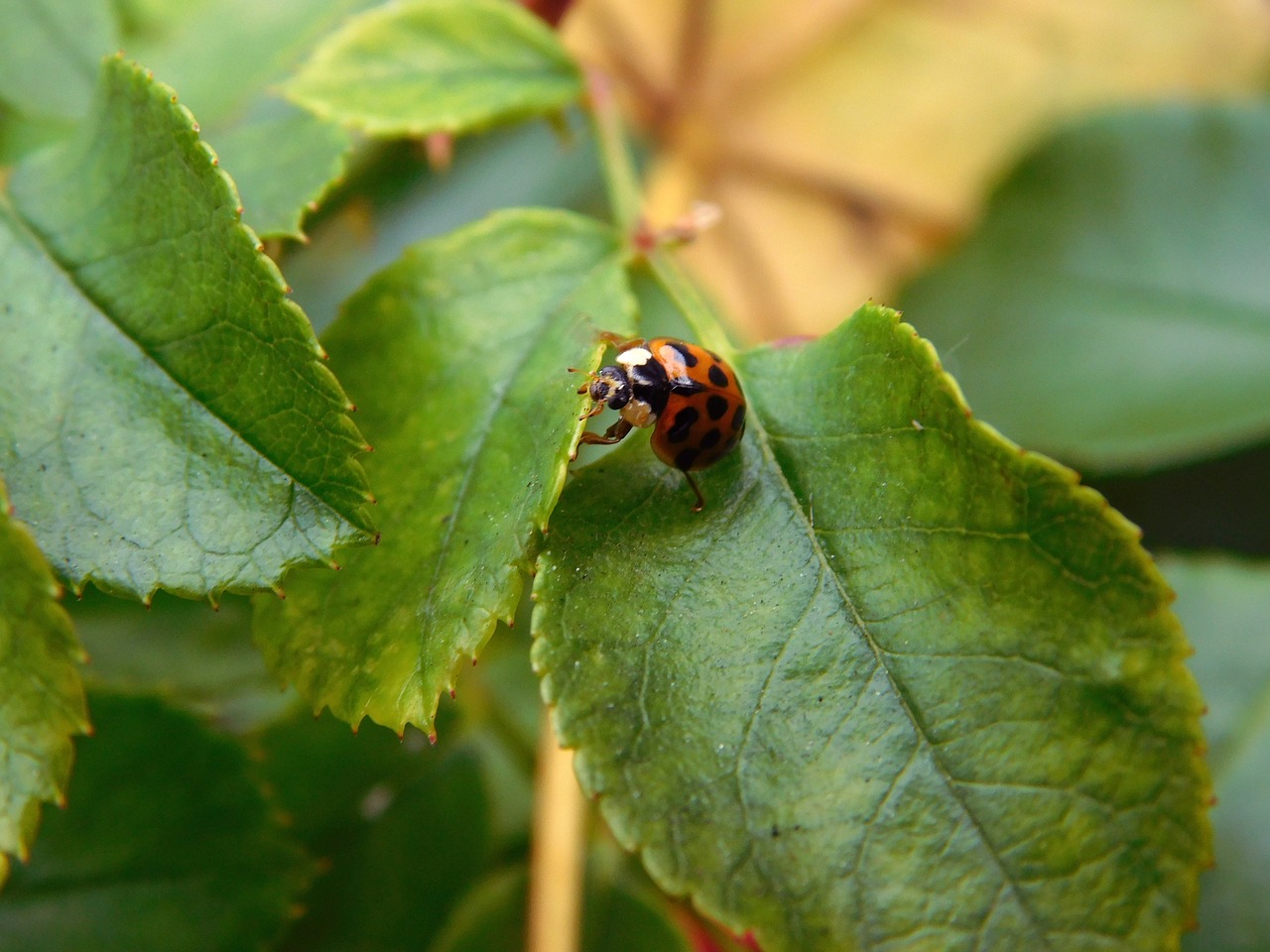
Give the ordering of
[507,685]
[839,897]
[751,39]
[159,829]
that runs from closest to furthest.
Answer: [839,897]
[159,829]
[507,685]
[751,39]

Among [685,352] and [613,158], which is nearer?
[685,352]

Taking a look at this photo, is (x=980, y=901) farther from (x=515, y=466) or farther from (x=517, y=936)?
(x=517, y=936)

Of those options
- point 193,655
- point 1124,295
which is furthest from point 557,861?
point 1124,295

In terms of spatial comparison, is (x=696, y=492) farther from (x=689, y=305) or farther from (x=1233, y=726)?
(x=1233, y=726)

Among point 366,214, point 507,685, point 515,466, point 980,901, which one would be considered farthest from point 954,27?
point 980,901

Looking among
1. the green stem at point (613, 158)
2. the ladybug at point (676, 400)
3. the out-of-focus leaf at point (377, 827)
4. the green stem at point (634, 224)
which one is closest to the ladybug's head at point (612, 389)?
the ladybug at point (676, 400)

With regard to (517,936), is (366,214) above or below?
above

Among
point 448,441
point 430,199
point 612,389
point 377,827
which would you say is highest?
point 430,199

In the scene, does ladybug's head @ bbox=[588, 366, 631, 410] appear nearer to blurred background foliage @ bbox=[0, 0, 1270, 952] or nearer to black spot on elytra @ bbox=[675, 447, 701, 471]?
black spot on elytra @ bbox=[675, 447, 701, 471]
